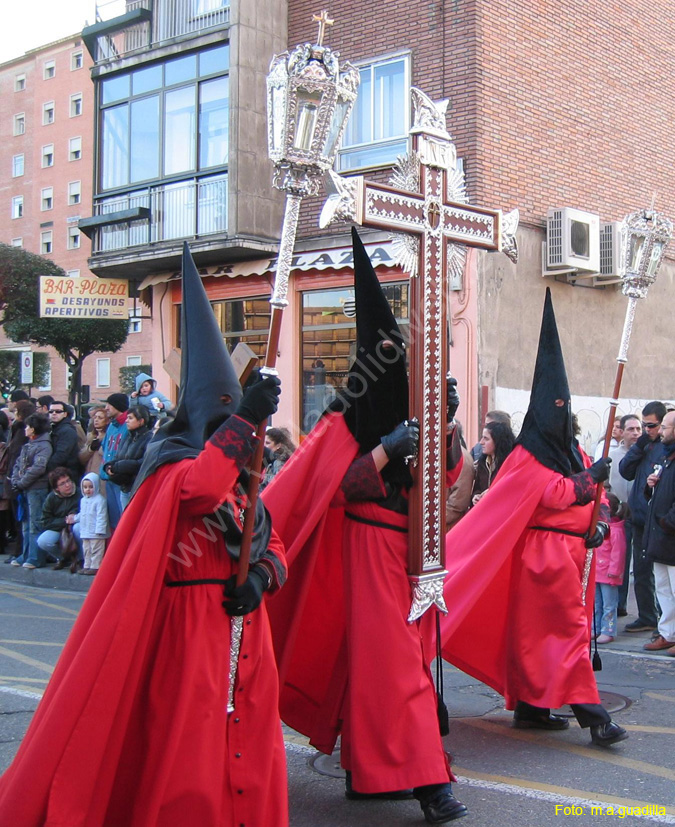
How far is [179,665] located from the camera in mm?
3473

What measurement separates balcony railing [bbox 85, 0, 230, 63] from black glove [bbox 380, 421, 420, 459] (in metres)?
14.0

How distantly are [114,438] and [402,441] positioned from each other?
6.63 metres

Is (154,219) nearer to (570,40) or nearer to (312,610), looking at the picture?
→ (570,40)

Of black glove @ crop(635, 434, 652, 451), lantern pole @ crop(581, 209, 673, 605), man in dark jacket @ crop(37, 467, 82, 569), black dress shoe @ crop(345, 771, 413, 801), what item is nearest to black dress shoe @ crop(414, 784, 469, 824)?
black dress shoe @ crop(345, 771, 413, 801)

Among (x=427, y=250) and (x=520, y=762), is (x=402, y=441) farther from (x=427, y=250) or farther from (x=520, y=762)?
(x=520, y=762)

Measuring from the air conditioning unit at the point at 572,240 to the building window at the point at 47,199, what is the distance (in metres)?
38.1

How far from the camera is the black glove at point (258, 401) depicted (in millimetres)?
3564

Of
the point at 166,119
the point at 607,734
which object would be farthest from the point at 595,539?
the point at 166,119

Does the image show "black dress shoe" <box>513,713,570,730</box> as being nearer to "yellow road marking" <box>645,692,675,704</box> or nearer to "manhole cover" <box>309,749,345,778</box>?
"yellow road marking" <box>645,692,675,704</box>

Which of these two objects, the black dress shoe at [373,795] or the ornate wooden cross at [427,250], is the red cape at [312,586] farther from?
the ornate wooden cross at [427,250]

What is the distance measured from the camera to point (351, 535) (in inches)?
182

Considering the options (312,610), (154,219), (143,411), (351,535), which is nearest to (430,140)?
(351,535)

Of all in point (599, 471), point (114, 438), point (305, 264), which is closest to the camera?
point (599, 471)

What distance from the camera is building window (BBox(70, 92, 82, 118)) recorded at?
46.8m
